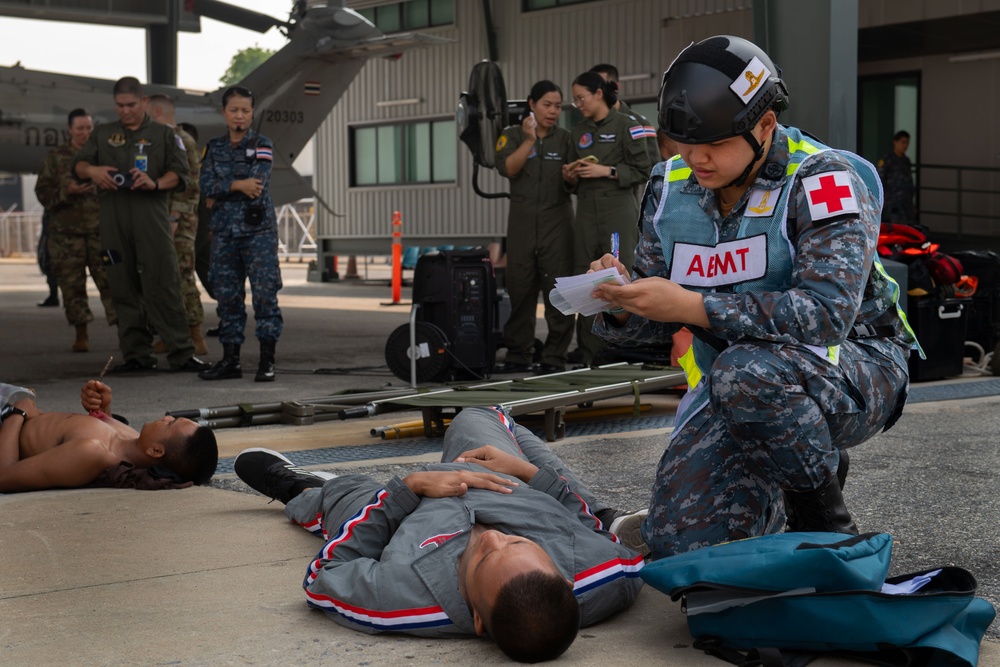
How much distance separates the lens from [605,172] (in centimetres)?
794

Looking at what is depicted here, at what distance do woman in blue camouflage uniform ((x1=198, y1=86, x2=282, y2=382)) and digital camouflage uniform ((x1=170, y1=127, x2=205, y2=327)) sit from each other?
5.95 feet

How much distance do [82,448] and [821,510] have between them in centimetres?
270

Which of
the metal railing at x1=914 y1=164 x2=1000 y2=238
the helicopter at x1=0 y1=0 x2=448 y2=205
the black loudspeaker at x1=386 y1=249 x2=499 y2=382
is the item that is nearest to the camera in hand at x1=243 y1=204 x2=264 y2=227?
the black loudspeaker at x1=386 y1=249 x2=499 y2=382

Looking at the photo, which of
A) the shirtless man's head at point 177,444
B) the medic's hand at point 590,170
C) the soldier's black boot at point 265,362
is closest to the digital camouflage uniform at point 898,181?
the medic's hand at point 590,170

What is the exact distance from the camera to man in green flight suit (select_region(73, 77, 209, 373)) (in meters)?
8.23

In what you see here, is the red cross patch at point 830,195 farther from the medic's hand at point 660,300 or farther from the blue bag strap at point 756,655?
the blue bag strap at point 756,655

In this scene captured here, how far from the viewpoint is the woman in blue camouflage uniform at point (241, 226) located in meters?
7.71

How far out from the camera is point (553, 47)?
779 inches

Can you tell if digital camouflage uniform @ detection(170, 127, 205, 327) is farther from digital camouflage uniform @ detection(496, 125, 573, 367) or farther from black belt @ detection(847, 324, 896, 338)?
black belt @ detection(847, 324, 896, 338)

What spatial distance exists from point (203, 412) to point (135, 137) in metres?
3.40

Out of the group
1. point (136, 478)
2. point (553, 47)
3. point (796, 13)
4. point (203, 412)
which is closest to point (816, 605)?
point (136, 478)

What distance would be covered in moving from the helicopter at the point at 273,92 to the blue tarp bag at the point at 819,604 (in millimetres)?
13362

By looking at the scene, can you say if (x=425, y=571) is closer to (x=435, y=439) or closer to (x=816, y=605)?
(x=816, y=605)

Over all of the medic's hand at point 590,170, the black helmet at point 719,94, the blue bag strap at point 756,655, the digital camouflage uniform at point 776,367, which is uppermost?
the medic's hand at point 590,170
